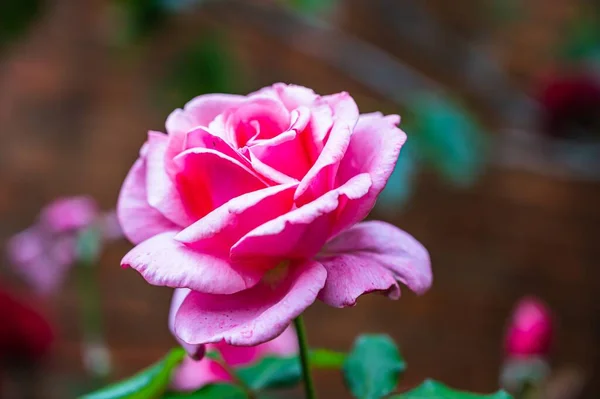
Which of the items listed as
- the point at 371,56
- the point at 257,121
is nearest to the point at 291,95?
the point at 257,121

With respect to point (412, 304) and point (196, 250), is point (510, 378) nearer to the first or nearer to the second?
point (196, 250)

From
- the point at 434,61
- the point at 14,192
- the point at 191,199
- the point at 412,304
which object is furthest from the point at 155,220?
the point at 434,61

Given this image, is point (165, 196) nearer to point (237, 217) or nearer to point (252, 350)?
point (237, 217)

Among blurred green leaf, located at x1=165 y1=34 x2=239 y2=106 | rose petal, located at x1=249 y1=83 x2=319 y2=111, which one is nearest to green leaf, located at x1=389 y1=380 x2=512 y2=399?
rose petal, located at x1=249 y1=83 x2=319 y2=111

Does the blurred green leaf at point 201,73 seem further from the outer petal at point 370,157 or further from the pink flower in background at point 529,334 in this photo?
the outer petal at point 370,157

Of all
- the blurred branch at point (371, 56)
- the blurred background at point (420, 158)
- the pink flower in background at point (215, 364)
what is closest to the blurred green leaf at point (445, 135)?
the blurred branch at point (371, 56)

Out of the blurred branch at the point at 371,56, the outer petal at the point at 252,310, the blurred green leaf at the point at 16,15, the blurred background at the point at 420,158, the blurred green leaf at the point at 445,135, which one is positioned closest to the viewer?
the outer petal at the point at 252,310

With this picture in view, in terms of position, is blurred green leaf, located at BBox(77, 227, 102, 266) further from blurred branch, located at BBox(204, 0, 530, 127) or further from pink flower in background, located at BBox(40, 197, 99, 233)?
blurred branch, located at BBox(204, 0, 530, 127)
